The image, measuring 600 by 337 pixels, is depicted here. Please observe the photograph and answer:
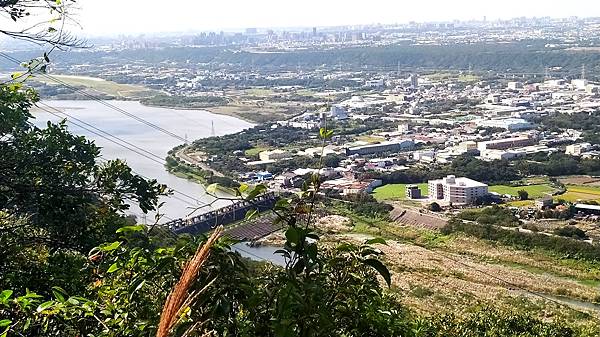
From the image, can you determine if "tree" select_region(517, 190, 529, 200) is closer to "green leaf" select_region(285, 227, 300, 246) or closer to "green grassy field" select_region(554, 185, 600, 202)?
"green grassy field" select_region(554, 185, 600, 202)

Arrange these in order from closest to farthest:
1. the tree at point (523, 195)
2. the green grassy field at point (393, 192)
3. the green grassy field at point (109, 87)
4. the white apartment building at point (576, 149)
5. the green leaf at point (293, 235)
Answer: the green leaf at point (293, 235) → the tree at point (523, 195) → the green grassy field at point (393, 192) → the white apartment building at point (576, 149) → the green grassy field at point (109, 87)

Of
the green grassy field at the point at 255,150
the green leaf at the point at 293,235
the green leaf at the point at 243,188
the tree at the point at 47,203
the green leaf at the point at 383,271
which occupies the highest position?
the green leaf at the point at 243,188

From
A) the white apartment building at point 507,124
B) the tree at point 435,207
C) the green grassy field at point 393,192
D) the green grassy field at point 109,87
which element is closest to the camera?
the tree at point 435,207

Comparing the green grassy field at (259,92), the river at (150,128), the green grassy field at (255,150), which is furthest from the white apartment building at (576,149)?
the green grassy field at (259,92)

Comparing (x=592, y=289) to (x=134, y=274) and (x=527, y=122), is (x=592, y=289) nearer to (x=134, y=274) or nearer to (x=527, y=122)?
(x=134, y=274)

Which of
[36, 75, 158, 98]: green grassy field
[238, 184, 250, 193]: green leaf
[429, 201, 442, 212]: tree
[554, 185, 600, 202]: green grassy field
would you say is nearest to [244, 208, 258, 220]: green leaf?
[238, 184, 250, 193]: green leaf

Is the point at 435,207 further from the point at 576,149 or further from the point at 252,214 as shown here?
the point at 252,214

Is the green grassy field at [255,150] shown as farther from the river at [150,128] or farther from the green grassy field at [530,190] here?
the green grassy field at [530,190]
